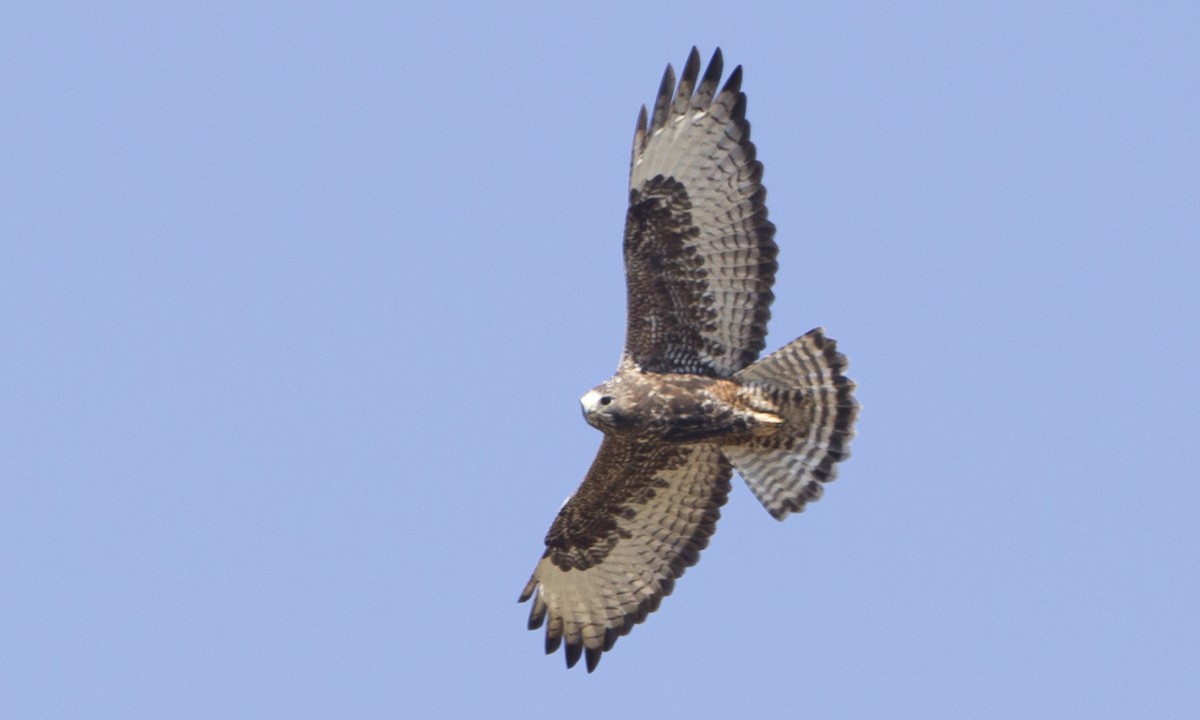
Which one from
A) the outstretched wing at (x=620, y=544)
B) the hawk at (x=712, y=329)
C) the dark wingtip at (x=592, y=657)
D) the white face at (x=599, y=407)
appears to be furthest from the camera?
the dark wingtip at (x=592, y=657)

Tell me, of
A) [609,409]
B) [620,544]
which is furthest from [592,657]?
[609,409]

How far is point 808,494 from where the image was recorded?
14.1 meters

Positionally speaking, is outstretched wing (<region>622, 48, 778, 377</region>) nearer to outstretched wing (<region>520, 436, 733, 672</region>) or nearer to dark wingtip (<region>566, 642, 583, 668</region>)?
outstretched wing (<region>520, 436, 733, 672</region>)

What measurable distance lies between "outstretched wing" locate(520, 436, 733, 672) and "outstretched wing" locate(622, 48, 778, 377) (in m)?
1.11

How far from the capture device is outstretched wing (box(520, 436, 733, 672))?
14594 millimetres

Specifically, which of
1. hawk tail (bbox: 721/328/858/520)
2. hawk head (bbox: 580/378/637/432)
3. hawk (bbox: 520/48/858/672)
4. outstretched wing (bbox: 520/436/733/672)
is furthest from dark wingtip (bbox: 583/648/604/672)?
hawk head (bbox: 580/378/637/432)

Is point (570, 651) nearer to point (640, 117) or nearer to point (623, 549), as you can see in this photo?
point (623, 549)

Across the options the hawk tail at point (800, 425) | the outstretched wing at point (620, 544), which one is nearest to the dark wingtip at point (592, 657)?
the outstretched wing at point (620, 544)

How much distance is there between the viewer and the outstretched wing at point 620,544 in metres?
14.6

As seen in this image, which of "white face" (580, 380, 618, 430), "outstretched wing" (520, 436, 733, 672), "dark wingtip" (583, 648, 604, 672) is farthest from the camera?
"dark wingtip" (583, 648, 604, 672)

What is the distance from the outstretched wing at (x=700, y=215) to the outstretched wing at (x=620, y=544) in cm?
111

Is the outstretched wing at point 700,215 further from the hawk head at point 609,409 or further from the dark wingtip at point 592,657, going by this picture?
the dark wingtip at point 592,657

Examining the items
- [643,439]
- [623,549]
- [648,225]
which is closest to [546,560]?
[623,549]

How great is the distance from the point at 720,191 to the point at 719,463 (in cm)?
183
